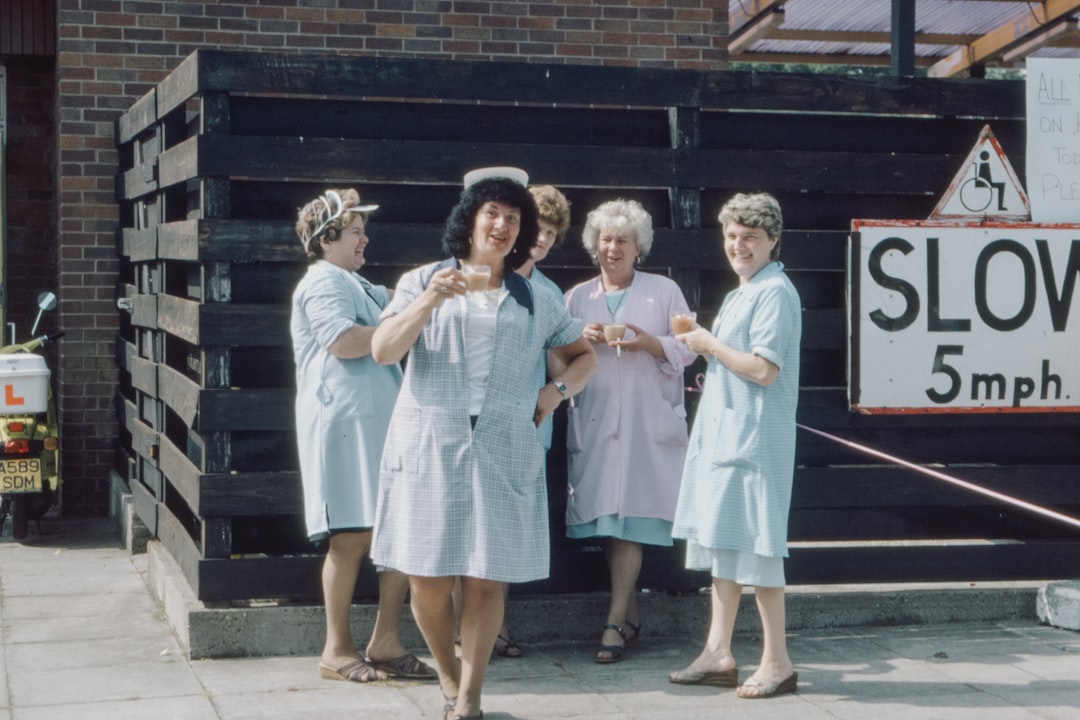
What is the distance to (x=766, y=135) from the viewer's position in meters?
6.42

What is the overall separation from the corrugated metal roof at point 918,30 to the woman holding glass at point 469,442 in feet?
21.1

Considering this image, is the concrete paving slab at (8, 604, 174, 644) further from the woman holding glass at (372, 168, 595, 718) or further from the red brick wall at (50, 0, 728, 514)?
the red brick wall at (50, 0, 728, 514)

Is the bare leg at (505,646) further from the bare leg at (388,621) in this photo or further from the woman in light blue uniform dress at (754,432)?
the woman in light blue uniform dress at (754,432)

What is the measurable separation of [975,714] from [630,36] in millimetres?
5396

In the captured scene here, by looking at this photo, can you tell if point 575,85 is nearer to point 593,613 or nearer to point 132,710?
point 593,613

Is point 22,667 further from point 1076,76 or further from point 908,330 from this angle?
point 1076,76

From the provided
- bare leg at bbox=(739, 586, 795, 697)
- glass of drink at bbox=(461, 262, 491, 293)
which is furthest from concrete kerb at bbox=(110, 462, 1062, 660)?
glass of drink at bbox=(461, 262, 491, 293)

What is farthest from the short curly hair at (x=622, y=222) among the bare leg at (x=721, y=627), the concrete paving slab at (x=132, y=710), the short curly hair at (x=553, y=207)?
the concrete paving slab at (x=132, y=710)

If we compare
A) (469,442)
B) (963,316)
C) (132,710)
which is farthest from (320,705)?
(963,316)

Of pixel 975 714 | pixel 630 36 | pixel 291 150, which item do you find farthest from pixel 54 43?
pixel 975 714

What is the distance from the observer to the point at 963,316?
6395 mm

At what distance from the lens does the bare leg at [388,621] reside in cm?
557

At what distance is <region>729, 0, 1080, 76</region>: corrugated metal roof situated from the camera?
11.5 m

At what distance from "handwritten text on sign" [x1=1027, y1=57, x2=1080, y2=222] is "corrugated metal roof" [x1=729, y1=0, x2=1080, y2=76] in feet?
14.0
